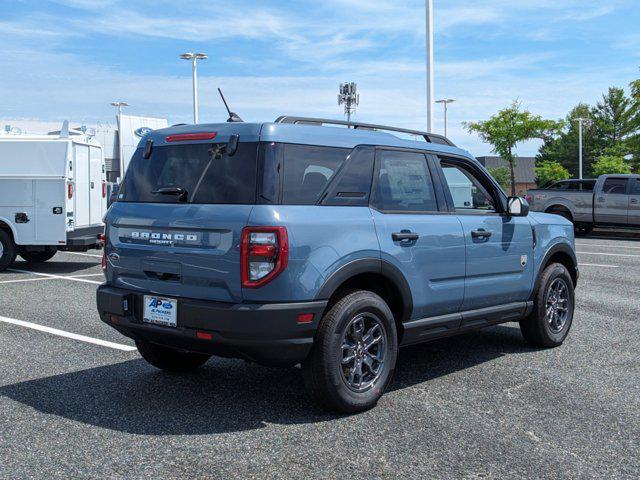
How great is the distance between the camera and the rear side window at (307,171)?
456 centimetres

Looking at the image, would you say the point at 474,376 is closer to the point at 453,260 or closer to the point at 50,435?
the point at 453,260

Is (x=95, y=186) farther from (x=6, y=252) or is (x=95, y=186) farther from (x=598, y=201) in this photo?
(x=598, y=201)

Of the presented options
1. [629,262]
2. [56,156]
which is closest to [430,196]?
[56,156]

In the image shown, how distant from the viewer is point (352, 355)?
4.77 metres

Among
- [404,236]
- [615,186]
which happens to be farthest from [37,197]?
[615,186]

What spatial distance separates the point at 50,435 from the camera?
431 centimetres

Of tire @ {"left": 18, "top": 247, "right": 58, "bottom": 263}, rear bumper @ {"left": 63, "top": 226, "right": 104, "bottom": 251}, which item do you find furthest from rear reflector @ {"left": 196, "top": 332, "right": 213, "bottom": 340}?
tire @ {"left": 18, "top": 247, "right": 58, "bottom": 263}

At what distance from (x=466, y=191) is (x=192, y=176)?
251cm

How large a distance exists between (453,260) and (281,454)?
2.17m

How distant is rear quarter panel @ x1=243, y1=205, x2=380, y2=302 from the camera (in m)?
4.33

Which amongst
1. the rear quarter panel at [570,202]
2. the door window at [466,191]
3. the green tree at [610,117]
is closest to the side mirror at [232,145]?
the door window at [466,191]

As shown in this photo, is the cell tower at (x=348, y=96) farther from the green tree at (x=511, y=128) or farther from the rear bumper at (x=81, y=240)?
the rear bumper at (x=81, y=240)

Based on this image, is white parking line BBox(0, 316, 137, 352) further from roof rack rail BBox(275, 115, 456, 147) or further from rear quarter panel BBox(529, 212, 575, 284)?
rear quarter panel BBox(529, 212, 575, 284)

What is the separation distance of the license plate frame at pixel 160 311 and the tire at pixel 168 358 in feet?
2.59
